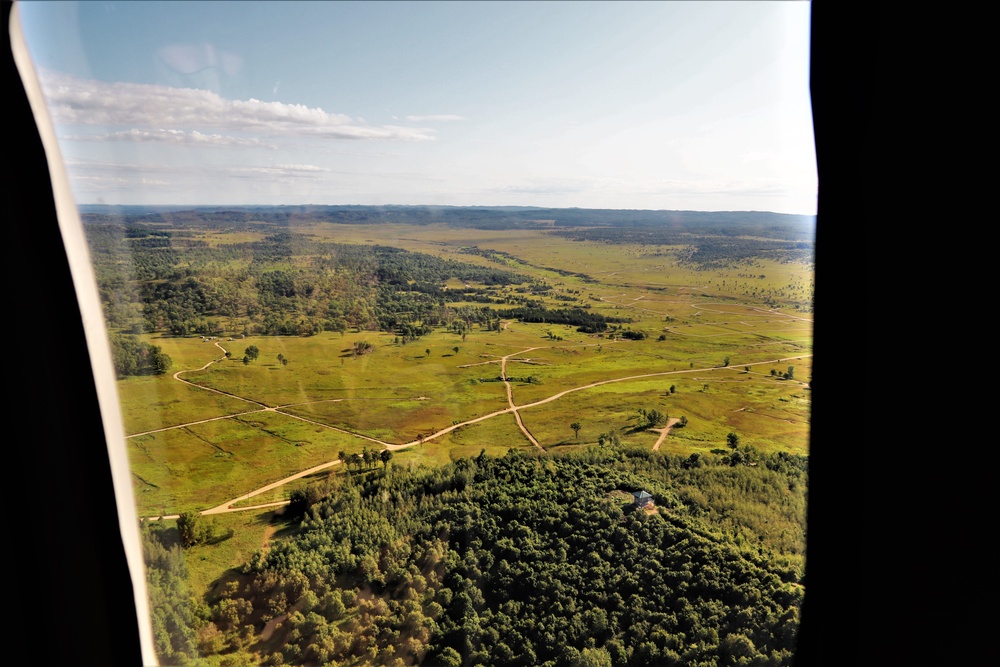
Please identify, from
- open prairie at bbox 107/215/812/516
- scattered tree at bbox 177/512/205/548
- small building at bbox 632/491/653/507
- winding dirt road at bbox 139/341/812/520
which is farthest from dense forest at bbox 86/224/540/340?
small building at bbox 632/491/653/507

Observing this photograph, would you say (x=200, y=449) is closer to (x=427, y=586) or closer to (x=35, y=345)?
(x=35, y=345)

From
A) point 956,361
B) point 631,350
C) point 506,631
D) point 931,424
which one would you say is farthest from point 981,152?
point 506,631

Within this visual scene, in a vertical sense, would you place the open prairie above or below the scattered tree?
above

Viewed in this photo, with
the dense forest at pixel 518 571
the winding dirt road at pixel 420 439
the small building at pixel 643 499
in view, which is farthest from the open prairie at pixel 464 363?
the small building at pixel 643 499

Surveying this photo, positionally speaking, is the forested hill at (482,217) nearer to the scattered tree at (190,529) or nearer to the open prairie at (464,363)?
the open prairie at (464,363)

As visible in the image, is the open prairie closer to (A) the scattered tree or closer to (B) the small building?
(A) the scattered tree

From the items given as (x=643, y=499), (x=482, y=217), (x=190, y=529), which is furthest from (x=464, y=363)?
(x=190, y=529)
